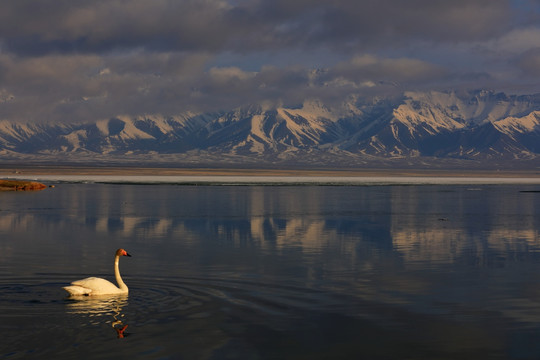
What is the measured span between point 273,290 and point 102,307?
5.49 m

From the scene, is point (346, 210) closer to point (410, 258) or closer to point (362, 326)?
point (410, 258)

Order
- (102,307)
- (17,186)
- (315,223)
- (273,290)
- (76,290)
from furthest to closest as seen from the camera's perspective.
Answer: (17,186), (315,223), (273,290), (76,290), (102,307)

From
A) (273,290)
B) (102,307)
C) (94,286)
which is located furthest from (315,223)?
(102,307)

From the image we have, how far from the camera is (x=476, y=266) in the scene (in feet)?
98.5

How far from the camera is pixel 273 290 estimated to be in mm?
24078

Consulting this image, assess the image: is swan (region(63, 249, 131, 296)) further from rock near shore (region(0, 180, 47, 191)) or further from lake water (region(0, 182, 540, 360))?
rock near shore (region(0, 180, 47, 191))

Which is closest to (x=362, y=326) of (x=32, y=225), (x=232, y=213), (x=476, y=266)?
(x=476, y=266)

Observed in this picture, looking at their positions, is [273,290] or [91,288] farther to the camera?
[273,290]

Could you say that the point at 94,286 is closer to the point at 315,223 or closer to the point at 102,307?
the point at 102,307

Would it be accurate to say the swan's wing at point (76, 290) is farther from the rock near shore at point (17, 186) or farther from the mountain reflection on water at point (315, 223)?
the rock near shore at point (17, 186)

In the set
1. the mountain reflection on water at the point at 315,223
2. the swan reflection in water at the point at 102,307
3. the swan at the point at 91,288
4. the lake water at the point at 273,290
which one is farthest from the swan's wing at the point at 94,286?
the mountain reflection on water at the point at 315,223

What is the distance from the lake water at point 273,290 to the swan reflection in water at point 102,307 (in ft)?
0.18

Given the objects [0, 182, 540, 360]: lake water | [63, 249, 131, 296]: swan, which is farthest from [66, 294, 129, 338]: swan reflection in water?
[63, 249, 131, 296]: swan

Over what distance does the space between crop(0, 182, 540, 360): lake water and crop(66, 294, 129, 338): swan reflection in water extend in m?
0.06
